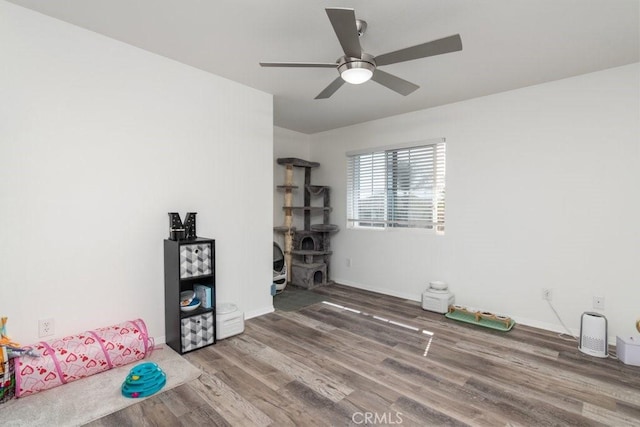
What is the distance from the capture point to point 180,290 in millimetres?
2469

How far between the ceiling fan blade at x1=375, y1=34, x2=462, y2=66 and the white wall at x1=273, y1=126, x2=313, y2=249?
307 cm

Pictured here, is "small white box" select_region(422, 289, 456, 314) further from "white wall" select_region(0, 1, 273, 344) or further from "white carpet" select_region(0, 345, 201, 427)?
"white carpet" select_region(0, 345, 201, 427)

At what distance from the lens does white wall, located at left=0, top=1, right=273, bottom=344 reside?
6.57 feet

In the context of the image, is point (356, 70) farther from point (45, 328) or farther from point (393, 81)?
point (45, 328)

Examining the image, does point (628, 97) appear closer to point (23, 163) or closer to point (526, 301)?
point (526, 301)

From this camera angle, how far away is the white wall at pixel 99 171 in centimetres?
200

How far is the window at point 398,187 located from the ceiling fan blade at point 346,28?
233cm

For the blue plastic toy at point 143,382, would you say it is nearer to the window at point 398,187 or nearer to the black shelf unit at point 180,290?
the black shelf unit at point 180,290

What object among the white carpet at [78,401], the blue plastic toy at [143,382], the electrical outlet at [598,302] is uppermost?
the electrical outlet at [598,302]

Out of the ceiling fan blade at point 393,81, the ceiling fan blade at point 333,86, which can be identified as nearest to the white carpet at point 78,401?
the ceiling fan blade at point 333,86

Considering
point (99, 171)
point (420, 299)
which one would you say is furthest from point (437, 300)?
point (99, 171)

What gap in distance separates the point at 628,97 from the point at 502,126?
0.96 meters

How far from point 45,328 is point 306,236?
3.22 m

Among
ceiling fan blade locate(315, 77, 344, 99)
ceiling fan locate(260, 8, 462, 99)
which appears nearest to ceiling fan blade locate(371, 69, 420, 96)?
ceiling fan locate(260, 8, 462, 99)
